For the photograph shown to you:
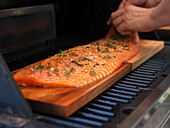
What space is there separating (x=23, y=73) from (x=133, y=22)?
1.26 metres

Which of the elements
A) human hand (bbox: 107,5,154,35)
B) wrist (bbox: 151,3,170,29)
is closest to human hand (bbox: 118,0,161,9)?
human hand (bbox: 107,5,154,35)

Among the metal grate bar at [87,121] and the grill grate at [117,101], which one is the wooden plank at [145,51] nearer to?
the grill grate at [117,101]

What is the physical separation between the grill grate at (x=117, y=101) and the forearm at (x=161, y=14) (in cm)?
41

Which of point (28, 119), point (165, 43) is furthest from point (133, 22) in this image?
point (28, 119)

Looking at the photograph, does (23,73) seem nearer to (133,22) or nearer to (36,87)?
(36,87)

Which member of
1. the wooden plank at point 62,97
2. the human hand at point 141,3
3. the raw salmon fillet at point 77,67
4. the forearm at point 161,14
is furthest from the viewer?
the human hand at point 141,3

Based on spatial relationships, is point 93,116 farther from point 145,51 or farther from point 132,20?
point 132,20

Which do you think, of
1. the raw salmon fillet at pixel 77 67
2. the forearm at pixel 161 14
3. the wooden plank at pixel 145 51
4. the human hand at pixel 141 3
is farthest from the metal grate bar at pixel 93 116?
the human hand at pixel 141 3

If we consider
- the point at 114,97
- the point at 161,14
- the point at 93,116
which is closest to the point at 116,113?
the point at 93,116

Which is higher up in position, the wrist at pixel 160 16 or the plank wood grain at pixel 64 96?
the wrist at pixel 160 16

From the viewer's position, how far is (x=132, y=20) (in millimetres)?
2369

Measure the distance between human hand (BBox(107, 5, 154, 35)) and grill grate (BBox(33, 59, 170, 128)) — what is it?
0.47 metres

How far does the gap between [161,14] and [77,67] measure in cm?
93

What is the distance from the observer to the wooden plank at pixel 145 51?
2.04 m
